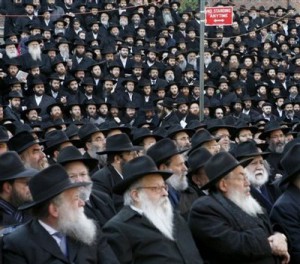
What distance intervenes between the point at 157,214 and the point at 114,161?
2322 mm

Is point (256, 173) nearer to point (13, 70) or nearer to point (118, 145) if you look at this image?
point (118, 145)

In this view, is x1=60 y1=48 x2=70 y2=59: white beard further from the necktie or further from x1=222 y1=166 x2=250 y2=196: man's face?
the necktie

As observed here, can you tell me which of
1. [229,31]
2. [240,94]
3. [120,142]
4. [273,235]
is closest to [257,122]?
[240,94]

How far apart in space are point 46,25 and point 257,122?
8381 mm

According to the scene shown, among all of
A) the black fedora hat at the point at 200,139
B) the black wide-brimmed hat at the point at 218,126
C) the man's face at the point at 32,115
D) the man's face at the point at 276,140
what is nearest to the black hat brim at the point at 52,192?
the black fedora hat at the point at 200,139

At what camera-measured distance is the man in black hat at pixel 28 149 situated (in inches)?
328

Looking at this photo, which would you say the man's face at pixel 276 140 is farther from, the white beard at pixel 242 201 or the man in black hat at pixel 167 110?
the white beard at pixel 242 201

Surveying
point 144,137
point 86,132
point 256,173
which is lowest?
point 144,137

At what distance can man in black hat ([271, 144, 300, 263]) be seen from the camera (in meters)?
6.95

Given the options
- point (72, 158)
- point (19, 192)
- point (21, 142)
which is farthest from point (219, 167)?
point (21, 142)

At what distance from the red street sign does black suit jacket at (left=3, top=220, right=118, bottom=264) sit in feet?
36.4

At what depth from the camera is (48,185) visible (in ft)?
17.4

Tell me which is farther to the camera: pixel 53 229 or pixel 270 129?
pixel 270 129

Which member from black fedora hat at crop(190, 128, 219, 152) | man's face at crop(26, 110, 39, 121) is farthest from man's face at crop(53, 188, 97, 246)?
man's face at crop(26, 110, 39, 121)
